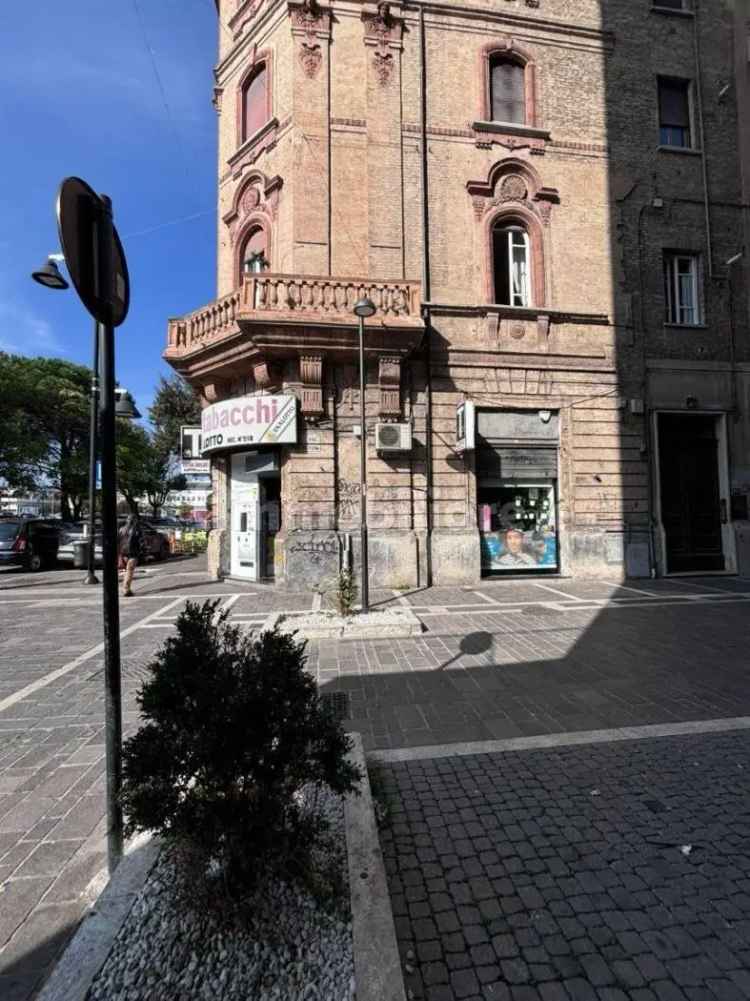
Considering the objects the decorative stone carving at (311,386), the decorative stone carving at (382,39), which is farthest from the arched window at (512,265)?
the decorative stone carving at (311,386)

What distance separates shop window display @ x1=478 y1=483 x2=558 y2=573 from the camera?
41.3 ft

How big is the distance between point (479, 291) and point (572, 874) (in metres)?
12.3

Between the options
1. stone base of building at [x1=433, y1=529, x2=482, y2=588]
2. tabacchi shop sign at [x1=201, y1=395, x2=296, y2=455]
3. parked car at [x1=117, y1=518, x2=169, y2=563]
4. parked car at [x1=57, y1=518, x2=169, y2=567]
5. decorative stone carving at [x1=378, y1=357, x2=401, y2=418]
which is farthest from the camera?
parked car at [x1=117, y1=518, x2=169, y2=563]

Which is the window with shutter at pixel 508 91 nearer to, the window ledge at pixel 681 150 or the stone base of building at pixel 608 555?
the window ledge at pixel 681 150

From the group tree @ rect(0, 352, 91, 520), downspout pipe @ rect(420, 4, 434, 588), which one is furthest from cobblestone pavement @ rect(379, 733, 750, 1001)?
tree @ rect(0, 352, 91, 520)

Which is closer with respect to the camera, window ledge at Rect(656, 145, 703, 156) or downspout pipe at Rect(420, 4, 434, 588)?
downspout pipe at Rect(420, 4, 434, 588)

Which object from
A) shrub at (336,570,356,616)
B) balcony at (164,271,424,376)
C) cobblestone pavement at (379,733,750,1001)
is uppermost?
balcony at (164,271,424,376)

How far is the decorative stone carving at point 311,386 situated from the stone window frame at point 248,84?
6676 mm

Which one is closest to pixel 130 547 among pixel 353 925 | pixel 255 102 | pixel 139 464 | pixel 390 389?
pixel 390 389

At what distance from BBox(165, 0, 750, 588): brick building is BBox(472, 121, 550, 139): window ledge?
2.5 inches

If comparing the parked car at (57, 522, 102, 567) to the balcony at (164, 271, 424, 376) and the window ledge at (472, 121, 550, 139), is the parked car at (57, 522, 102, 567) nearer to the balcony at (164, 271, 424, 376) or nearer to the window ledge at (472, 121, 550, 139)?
the balcony at (164, 271, 424, 376)

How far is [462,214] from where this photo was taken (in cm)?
1259

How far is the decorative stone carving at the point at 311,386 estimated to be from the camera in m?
11.3

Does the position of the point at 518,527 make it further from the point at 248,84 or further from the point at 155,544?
the point at 155,544
